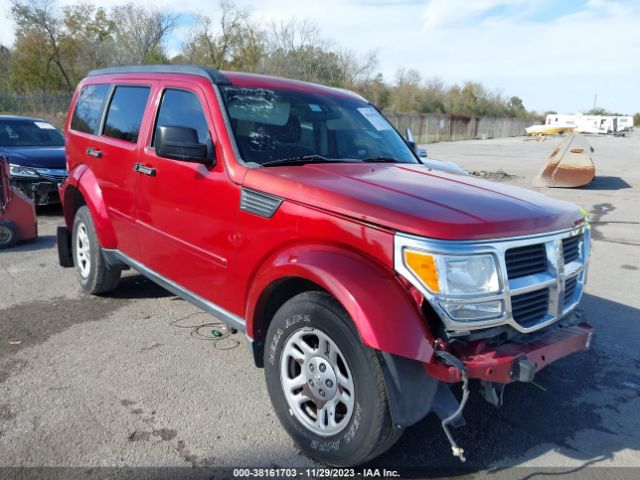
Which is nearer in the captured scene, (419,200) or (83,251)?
(419,200)

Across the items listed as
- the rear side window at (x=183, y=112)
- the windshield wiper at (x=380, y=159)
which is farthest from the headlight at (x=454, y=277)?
the rear side window at (x=183, y=112)

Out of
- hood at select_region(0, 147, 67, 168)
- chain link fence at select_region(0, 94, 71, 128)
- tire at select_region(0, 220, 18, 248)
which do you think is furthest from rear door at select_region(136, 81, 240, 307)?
chain link fence at select_region(0, 94, 71, 128)

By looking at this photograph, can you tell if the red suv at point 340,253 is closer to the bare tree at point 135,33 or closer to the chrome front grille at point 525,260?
the chrome front grille at point 525,260

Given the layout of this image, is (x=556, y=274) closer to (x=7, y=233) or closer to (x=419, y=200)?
(x=419, y=200)

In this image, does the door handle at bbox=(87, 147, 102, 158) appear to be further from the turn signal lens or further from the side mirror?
the turn signal lens

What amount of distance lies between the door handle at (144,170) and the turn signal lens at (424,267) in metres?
2.33

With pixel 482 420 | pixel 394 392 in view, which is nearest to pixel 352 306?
pixel 394 392

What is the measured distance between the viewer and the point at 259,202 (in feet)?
10.4

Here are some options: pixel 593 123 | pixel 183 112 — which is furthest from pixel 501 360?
pixel 593 123

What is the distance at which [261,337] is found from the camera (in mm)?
3289

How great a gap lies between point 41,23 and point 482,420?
3988 cm

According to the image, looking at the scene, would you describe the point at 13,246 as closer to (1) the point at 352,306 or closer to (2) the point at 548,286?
(1) the point at 352,306

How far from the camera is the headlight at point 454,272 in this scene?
2.45m

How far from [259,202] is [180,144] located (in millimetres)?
660
